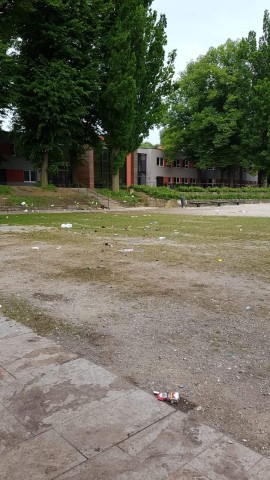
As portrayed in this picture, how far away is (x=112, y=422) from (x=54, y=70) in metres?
28.6

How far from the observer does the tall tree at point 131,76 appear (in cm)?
2969

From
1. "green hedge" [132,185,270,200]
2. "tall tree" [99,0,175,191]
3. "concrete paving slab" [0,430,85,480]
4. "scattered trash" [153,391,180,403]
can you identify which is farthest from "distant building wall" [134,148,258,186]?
"concrete paving slab" [0,430,85,480]

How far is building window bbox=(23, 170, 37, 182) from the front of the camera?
42.1 metres

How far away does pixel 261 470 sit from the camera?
2.07 meters

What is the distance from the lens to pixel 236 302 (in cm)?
512

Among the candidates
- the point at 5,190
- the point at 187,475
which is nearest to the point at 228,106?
the point at 5,190

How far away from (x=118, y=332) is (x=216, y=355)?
107 centimetres

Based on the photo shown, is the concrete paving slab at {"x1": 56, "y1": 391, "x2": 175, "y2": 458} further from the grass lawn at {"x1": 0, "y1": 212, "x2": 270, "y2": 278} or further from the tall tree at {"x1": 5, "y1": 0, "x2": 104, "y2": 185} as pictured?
the tall tree at {"x1": 5, "y1": 0, "x2": 104, "y2": 185}

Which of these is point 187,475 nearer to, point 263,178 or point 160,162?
point 160,162

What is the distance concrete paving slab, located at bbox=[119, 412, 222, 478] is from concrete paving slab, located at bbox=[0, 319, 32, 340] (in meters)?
2.02

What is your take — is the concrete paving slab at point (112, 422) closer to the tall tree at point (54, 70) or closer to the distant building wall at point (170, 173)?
the tall tree at point (54, 70)

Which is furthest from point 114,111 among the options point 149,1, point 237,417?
point 237,417

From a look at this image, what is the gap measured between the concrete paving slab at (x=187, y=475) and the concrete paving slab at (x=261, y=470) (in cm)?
27

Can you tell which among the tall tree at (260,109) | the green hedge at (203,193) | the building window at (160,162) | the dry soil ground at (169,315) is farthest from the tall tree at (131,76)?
the building window at (160,162)
